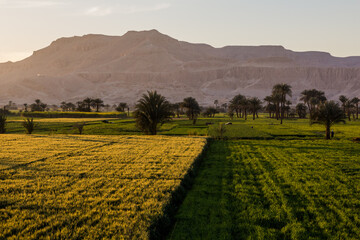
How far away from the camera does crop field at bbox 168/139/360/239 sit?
1045cm

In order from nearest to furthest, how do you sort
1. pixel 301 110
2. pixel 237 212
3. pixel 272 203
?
pixel 237 212, pixel 272 203, pixel 301 110

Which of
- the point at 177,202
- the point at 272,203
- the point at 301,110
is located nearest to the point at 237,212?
the point at 272,203

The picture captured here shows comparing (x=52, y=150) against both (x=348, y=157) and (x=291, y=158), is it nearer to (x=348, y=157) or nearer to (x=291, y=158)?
(x=291, y=158)

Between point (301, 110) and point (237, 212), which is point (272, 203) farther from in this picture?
point (301, 110)

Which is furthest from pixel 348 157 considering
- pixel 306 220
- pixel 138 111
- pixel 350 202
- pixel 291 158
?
pixel 138 111

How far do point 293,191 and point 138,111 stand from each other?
31.5m

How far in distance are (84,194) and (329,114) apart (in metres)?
45.2

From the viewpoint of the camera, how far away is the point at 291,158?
2523cm

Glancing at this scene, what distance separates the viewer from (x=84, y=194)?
12445mm

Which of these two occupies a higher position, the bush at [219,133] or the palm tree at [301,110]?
the palm tree at [301,110]

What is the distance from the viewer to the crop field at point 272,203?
10.4 m

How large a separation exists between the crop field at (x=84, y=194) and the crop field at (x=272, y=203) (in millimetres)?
1724

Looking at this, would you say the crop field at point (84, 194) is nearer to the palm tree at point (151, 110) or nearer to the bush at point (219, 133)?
the palm tree at point (151, 110)

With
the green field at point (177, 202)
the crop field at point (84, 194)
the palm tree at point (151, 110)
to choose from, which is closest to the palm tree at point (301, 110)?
the palm tree at point (151, 110)
